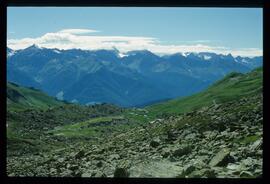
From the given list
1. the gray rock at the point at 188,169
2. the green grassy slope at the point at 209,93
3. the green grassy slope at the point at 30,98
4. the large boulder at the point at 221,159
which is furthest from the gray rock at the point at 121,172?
the green grassy slope at the point at 30,98

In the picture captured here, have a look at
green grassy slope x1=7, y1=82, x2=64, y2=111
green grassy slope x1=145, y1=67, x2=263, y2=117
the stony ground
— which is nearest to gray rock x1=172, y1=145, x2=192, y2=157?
the stony ground

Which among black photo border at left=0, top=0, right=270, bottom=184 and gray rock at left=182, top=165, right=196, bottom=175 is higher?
black photo border at left=0, top=0, right=270, bottom=184

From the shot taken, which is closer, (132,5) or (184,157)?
(132,5)

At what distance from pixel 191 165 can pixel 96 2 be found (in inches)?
90.6

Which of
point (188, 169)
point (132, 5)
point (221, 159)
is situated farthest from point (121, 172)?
point (132, 5)

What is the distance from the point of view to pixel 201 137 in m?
6.80

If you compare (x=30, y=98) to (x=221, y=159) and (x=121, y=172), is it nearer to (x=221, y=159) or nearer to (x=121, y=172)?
(x=121, y=172)

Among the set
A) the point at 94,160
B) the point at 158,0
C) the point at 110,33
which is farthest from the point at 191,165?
the point at 110,33

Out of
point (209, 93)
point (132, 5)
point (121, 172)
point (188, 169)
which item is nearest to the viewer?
point (132, 5)

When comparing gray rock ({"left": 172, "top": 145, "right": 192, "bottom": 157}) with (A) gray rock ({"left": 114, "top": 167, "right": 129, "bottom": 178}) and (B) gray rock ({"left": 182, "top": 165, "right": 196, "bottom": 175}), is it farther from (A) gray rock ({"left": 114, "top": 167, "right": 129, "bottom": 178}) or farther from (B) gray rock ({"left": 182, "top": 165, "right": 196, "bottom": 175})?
(A) gray rock ({"left": 114, "top": 167, "right": 129, "bottom": 178})

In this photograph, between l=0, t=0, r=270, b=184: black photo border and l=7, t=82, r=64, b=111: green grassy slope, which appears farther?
l=7, t=82, r=64, b=111: green grassy slope

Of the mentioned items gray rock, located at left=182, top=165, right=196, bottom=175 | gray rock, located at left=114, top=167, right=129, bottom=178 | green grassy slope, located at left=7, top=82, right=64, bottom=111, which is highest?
gray rock, located at left=182, top=165, right=196, bottom=175

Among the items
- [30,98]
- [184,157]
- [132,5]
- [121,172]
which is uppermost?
[132,5]
